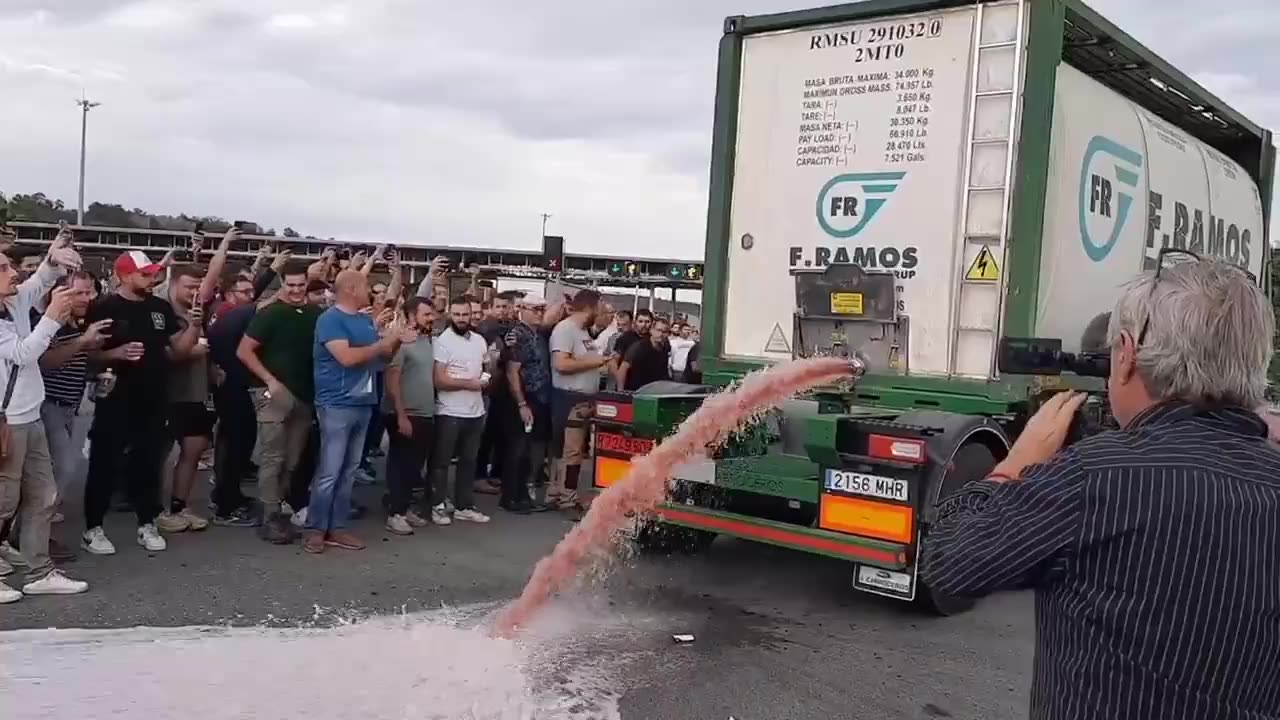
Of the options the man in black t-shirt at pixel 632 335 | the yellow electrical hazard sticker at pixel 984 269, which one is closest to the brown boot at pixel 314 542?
the yellow electrical hazard sticker at pixel 984 269

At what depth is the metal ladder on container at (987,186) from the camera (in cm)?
591

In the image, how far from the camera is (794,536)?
5781 mm

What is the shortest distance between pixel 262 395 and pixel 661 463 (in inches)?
147

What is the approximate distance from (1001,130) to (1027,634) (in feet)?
9.68

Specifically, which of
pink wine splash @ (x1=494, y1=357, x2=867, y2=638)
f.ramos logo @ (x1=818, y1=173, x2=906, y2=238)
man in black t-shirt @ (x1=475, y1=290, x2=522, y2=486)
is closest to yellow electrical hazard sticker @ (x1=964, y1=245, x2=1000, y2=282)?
f.ramos logo @ (x1=818, y1=173, x2=906, y2=238)

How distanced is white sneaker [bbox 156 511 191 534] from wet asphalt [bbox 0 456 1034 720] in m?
0.14

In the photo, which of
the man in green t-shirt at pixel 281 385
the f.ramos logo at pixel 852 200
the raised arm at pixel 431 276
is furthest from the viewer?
the raised arm at pixel 431 276

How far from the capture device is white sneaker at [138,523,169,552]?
6.64 meters

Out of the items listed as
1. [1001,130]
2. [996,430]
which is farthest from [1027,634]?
[1001,130]

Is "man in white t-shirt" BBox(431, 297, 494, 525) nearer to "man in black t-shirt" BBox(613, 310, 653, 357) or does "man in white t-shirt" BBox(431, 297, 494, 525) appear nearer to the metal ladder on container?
"man in black t-shirt" BBox(613, 310, 653, 357)

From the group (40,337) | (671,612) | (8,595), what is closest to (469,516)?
(671,612)

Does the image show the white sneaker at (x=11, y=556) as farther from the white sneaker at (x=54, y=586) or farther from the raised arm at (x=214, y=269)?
the raised arm at (x=214, y=269)

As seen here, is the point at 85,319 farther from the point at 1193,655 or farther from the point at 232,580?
the point at 1193,655

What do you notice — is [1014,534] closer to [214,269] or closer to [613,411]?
[613,411]
